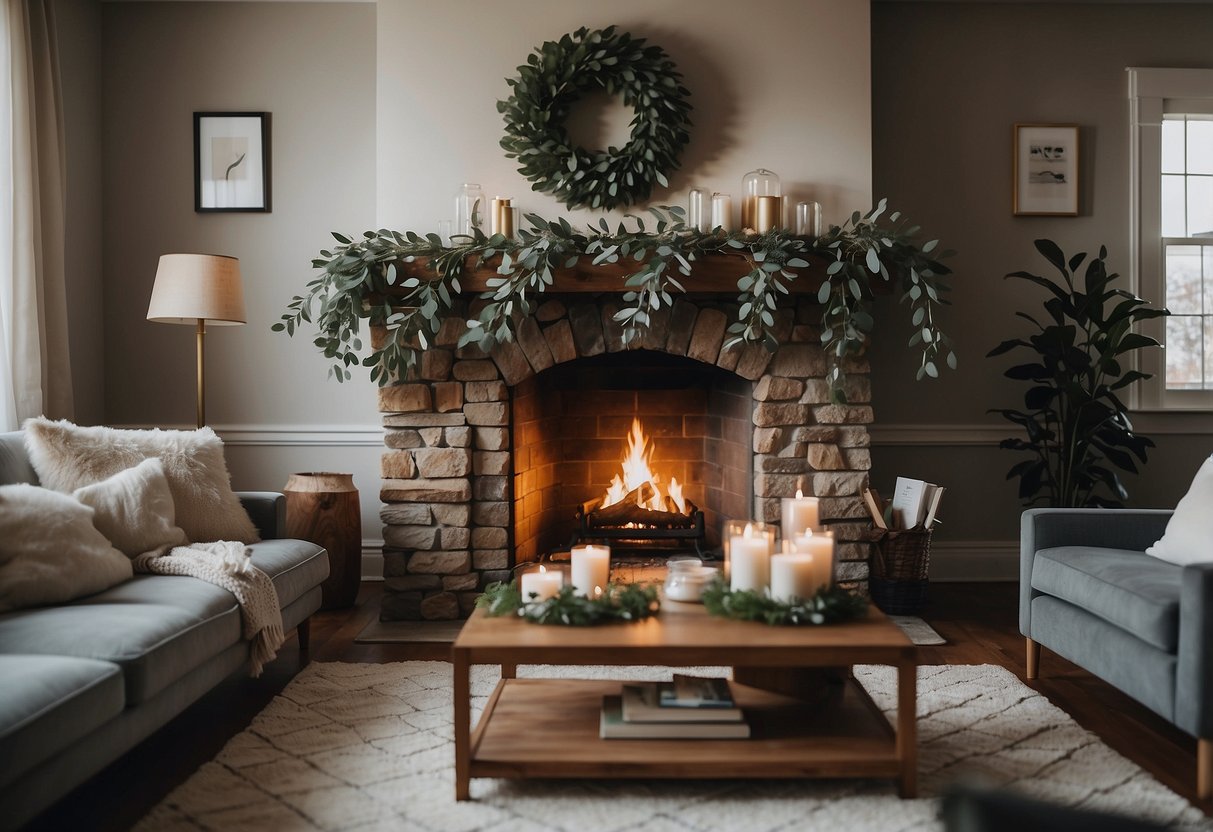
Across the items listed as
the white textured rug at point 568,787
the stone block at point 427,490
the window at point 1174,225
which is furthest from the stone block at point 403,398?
the window at point 1174,225

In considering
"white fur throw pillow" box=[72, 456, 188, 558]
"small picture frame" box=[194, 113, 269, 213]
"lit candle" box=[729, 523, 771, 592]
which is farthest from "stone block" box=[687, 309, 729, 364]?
"small picture frame" box=[194, 113, 269, 213]

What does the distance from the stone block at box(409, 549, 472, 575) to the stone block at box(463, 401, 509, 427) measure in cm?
51

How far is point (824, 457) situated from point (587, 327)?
1.04 m

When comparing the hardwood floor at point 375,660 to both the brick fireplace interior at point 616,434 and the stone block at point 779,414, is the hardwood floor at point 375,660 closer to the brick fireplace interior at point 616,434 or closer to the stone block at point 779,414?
the brick fireplace interior at point 616,434

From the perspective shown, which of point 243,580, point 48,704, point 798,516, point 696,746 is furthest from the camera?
point 243,580

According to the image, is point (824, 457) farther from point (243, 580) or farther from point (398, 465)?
point (243, 580)

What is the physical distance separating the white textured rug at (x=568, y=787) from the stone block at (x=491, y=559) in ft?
3.20

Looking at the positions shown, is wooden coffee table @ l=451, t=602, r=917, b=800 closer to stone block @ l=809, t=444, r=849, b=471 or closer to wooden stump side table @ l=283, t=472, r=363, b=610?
stone block @ l=809, t=444, r=849, b=471

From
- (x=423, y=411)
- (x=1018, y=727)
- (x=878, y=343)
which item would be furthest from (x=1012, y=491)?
(x=423, y=411)

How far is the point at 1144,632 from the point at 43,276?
3.79 meters

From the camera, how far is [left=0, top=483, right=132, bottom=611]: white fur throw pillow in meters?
2.00

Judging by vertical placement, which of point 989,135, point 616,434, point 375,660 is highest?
point 989,135

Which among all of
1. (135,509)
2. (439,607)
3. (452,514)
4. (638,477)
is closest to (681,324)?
(638,477)

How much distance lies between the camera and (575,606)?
1.94 metres
